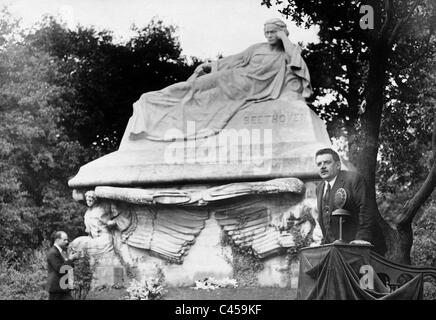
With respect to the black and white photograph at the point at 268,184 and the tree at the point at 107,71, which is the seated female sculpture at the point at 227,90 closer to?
the black and white photograph at the point at 268,184

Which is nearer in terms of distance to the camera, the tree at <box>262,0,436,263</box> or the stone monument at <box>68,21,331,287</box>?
the stone monument at <box>68,21,331,287</box>

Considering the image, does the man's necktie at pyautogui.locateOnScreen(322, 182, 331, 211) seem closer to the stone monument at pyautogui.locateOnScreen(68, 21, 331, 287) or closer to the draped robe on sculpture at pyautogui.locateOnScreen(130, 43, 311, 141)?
the stone monument at pyautogui.locateOnScreen(68, 21, 331, 287)

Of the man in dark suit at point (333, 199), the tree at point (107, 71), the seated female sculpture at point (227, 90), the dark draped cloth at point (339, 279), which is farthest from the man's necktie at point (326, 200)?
the tree at point (107, 71)

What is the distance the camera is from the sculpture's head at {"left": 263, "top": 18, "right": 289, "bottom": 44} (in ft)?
52.1

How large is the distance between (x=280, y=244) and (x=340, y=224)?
3075 millimetres

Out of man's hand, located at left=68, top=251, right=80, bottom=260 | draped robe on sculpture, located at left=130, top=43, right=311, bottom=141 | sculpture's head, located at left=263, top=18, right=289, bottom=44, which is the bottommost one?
man's hand, located at left=68, top=251, right=80, bottom=260

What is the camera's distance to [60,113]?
986 inches

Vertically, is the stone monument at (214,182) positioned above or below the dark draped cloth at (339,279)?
above

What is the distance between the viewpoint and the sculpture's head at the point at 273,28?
1589cm

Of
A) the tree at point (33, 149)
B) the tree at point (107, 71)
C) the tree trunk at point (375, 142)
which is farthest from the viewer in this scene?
the tree at point (107, 71)

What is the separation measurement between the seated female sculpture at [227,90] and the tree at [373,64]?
2121 mm

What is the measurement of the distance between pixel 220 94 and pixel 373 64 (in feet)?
9.63

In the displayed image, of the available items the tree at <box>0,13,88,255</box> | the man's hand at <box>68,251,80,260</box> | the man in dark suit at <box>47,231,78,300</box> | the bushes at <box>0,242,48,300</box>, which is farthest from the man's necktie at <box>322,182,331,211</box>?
the tree at <box>0,13,88,255</box>

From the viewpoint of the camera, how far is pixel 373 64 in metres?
17.4
